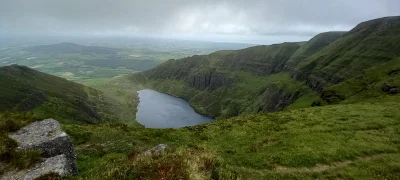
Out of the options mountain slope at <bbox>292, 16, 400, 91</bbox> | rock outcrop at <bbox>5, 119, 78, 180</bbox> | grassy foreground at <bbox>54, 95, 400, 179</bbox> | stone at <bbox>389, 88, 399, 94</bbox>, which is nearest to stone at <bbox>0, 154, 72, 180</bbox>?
rock outcrop at <bbox>5, 119, 78, 180</bbox>

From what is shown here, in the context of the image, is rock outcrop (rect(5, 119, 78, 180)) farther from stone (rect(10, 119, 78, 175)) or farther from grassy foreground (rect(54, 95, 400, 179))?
grassy foreground (rect(54, 95, 400, 179))

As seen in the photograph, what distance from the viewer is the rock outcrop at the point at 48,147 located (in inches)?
746

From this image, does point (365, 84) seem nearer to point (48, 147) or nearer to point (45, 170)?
point (48, 147)

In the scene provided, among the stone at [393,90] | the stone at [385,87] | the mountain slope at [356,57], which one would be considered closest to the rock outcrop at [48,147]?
the stone at [393,90]

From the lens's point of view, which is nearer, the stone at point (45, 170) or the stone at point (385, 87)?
the stone at point (45, 170)

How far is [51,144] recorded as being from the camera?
2208cm

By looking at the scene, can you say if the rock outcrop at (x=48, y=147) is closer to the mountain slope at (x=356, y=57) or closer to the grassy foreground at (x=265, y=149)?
the grassy foreground at (x=265, y=149)

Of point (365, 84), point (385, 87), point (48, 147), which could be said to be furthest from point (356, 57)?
point (48, 147)

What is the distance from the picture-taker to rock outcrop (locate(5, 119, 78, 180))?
1894 centimetres

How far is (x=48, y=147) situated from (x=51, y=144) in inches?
13.6

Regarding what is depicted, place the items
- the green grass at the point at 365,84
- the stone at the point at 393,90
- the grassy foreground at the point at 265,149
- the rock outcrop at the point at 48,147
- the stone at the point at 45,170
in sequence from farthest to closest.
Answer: the green grass at the point at 365,84, the stone at the point at 393,90, the grassy foreground at the point at 265,149, the rock outcrop at the point at 48,147, the stone at the point at 45,170

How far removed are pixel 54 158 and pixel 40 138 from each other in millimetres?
3450

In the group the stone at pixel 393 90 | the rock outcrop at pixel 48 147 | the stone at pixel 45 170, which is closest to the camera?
the stone at pixel 45 170

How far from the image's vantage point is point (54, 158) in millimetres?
20688
